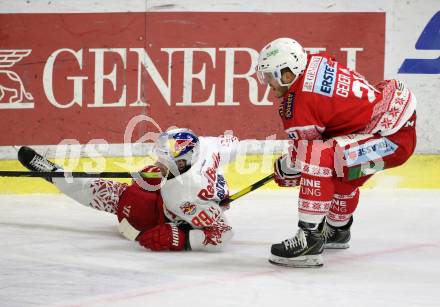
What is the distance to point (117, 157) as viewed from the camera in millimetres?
6594

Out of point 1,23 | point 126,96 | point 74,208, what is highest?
point 1,23

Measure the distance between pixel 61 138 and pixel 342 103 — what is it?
2.49m

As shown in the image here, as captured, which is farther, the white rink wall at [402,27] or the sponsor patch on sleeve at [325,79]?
the white rink wall at [402,27]

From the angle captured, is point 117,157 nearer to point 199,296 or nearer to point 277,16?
point 277,16

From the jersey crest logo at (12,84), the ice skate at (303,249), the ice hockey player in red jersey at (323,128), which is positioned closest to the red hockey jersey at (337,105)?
the ice hockey player in red jersey at (323,128)

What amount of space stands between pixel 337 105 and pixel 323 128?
0.12m

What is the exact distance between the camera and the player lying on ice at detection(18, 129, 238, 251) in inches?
190

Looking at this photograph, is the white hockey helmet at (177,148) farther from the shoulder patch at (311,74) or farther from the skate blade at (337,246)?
the skate blade at (337,246)

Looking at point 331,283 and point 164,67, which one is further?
point 164,67

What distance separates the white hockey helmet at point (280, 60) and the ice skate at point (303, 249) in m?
0.65

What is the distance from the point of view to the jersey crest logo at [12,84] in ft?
21.2

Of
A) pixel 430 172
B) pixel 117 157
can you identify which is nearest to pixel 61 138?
pixel 117 157

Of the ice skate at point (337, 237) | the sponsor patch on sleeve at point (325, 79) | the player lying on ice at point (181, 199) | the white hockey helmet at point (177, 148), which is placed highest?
the sponsor patch on sleeve at point (325, 79)

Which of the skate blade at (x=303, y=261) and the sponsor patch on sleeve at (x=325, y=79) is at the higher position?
the sponsor patch on sleeve at (x=325, y=79)
